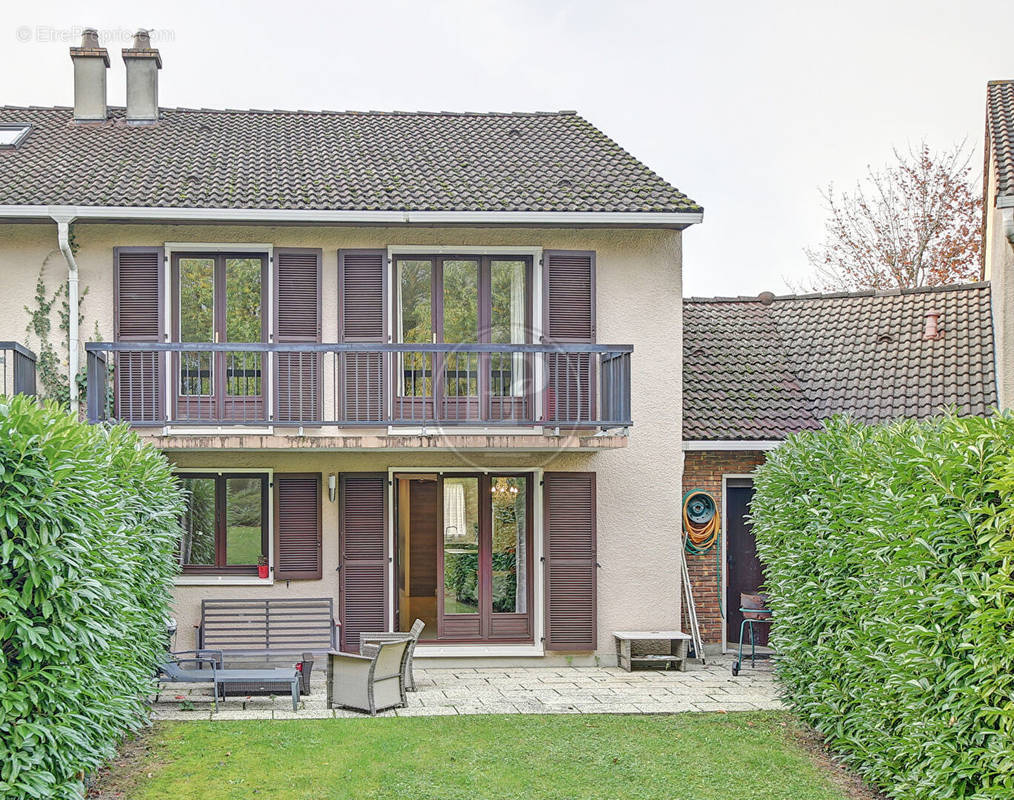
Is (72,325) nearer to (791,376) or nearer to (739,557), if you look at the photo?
(739,557)

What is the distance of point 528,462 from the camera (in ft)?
47.1

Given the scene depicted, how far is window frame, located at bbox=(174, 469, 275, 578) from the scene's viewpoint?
13945 millimetres

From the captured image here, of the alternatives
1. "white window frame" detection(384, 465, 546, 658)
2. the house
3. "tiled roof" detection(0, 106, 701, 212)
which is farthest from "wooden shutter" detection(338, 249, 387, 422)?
"white window frame" detection(384, 465, 546, 658)

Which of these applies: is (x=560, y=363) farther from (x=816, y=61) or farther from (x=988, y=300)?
(x=816, y=61)

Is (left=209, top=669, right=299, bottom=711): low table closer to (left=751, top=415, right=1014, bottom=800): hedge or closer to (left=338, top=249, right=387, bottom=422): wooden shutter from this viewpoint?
(left=338, top=249, right=387, bottom=422): wooden shutter

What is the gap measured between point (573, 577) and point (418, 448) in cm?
265

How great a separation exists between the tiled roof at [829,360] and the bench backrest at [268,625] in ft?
17.3

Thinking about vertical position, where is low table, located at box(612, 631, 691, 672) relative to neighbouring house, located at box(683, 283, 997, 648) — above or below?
below

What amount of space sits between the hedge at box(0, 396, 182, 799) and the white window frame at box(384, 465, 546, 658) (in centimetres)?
581

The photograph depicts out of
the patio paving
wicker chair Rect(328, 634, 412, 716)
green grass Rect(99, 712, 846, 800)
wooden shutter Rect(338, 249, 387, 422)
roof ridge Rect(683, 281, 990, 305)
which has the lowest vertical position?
the patio paving

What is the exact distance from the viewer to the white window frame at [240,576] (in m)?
13.8

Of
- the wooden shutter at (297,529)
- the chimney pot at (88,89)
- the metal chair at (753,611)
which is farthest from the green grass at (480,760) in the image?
the chimney pot at (88,89)

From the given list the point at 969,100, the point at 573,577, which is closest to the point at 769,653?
the point at 573,577

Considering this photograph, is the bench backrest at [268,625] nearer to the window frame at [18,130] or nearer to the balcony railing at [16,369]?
the balcony railing at [16,369]
